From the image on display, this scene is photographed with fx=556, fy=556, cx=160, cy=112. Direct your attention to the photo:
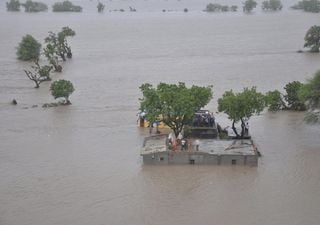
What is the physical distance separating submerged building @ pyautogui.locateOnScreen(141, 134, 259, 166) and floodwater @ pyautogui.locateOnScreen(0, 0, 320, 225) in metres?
0.37

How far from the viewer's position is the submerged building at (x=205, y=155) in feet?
79.2

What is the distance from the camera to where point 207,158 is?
79.3 ft

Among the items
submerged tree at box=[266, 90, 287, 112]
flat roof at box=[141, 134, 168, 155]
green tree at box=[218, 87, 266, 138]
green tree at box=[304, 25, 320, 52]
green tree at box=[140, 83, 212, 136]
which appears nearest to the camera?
flat roof at box=[141, 134, 168, 155]

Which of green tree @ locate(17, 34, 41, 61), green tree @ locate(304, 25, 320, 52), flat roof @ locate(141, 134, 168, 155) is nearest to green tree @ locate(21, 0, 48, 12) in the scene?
green tree @ locate(17, 34, 41, 61)

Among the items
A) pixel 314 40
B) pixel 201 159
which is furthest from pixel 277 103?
pixel 314 40

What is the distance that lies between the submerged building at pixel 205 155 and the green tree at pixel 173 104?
4.36ft

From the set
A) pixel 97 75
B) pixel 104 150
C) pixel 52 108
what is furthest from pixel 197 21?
pixel 104 150

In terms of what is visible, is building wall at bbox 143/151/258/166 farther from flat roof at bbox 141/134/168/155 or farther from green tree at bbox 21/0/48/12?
green tree at bbox 21/0/48/12

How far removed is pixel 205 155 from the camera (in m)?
24.1

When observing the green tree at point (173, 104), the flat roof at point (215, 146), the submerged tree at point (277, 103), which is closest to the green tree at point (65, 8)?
the submerged tree at point (277, 103)

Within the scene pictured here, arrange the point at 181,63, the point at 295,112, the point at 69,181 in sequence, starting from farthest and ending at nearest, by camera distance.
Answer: the point at 181,63, the point at 295,112, the point at 69,181

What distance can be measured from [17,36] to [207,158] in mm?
60701

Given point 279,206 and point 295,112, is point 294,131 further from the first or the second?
point 279,206

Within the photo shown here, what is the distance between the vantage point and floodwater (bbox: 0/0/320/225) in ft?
66.7
